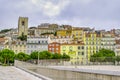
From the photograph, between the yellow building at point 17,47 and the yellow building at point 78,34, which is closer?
the yellow building at point 17,47

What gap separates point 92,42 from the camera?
113 meters

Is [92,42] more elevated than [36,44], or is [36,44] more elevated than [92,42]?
[92,42]

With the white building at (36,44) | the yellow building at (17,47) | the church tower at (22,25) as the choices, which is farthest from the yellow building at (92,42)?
the church tower at (22,25)

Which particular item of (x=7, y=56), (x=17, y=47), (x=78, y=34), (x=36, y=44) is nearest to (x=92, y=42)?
(x=78, y=34)

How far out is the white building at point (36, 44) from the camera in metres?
115

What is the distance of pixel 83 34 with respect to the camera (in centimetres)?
11875

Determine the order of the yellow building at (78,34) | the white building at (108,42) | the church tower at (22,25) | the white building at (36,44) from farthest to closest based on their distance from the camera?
1. the church tower at (22,25)
2. the yellow building at (78,34)
3. the white building at (36,44)
4. the white building at (108,42)

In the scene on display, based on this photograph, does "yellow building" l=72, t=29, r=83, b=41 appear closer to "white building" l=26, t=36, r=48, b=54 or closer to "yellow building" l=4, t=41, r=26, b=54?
"white building" l=26, t=36, r=48, b=54

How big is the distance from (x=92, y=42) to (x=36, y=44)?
20.0m

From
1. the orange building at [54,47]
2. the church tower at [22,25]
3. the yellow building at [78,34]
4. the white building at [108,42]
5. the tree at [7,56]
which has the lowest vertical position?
the tree at [7,56]

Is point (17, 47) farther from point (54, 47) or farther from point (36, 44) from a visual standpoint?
point (54, 47)

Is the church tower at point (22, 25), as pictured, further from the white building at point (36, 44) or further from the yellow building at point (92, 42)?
the yellow building at point (92, 42)

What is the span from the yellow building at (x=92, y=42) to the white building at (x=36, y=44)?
47.0ft

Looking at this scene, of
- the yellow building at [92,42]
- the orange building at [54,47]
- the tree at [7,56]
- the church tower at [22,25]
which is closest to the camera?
the tree at [7,56]
